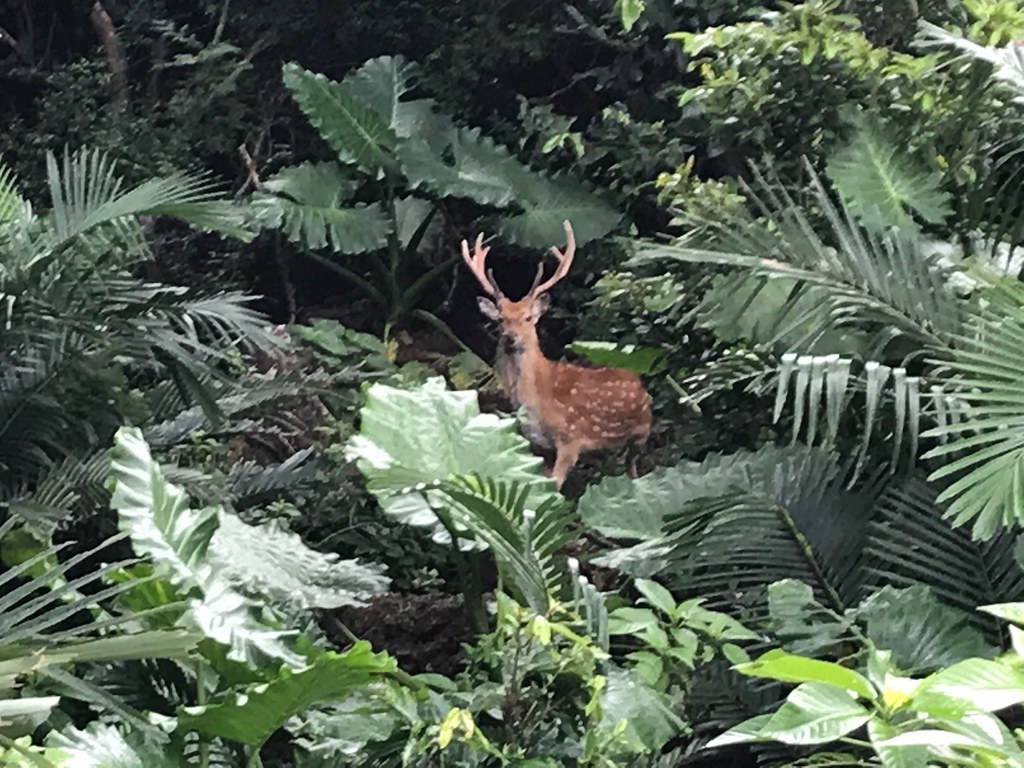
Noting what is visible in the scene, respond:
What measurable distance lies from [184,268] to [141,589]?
3261 millimetres

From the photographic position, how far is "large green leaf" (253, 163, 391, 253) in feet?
13.8

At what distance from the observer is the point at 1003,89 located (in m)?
2.60

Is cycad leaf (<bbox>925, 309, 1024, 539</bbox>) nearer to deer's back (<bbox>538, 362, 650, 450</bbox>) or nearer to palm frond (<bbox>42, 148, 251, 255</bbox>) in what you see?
deer's back (<bbox>538, 362, 650, 450</bbox>)

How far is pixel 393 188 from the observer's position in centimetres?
449

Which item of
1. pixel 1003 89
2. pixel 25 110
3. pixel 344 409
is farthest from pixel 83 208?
pixel 25 110

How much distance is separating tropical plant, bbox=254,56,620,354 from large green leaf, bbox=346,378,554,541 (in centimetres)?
203

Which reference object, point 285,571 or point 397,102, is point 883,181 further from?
point 397,102

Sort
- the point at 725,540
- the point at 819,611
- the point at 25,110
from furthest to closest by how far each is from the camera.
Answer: the point at 25,110, the point at 725,540, the point at 819,611

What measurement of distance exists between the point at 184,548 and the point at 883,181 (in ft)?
6.37

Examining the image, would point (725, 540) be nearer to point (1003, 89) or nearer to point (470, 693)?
point (470, 693)

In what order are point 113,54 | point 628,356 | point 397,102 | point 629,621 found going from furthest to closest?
point 113,54 → point 397,102 → point 628,356 → point 629,621

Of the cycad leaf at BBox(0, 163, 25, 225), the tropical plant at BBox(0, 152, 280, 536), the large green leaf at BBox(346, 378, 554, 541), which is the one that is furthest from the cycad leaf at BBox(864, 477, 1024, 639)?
the cycad leaf at BBox(0, 163, 25, 225)

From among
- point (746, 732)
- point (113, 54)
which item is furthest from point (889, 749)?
point (113, 54)

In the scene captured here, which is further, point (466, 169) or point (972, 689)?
point (466, 169)
